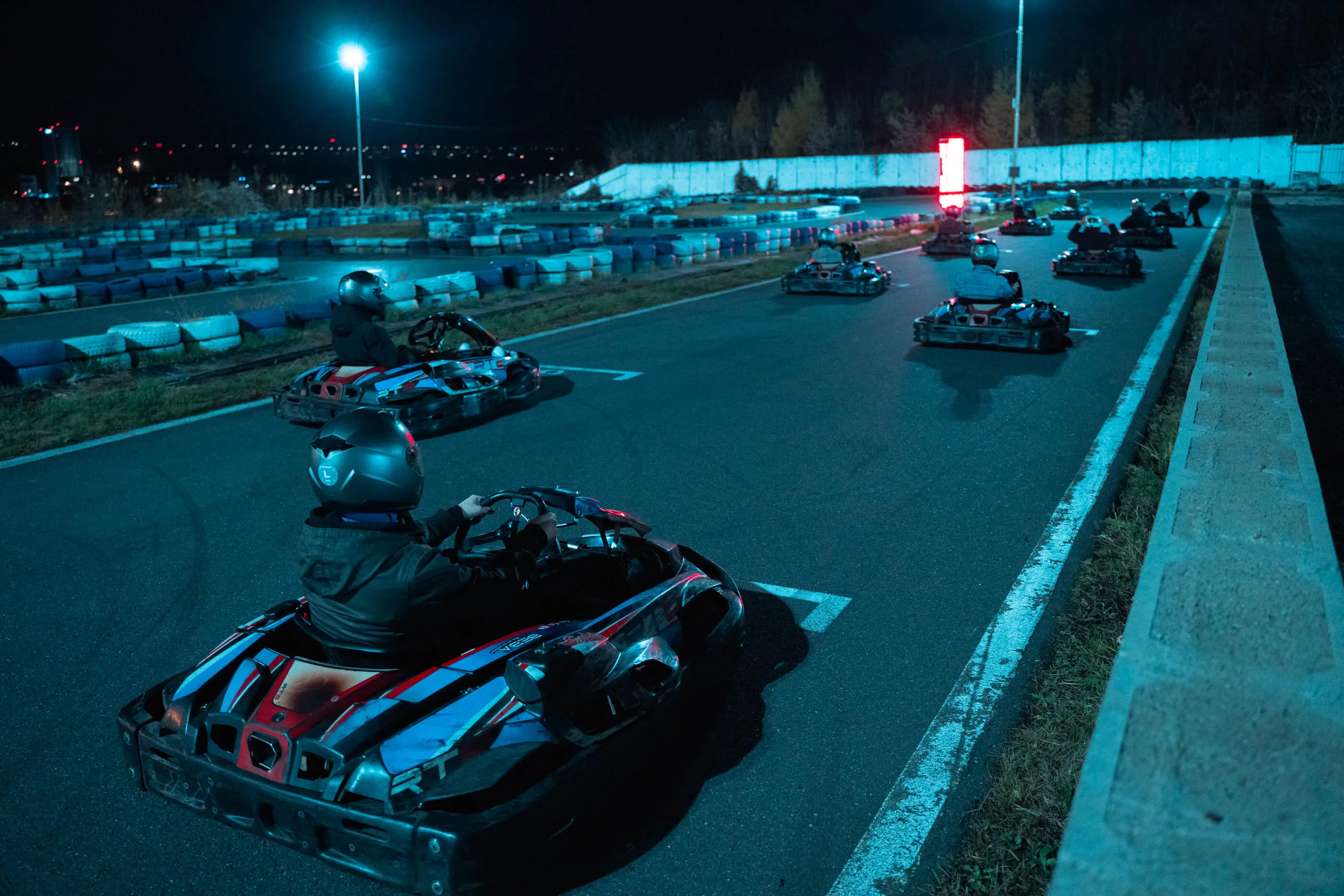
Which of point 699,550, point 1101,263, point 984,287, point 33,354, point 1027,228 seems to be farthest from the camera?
point 1027,228

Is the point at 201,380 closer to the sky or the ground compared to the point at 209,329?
closer to the ground

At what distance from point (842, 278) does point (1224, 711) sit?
12340 millimetres

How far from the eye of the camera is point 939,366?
31.3ft

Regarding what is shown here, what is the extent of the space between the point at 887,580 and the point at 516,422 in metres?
3.96

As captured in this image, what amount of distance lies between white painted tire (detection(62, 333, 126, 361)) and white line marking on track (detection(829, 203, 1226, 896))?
29.3ft

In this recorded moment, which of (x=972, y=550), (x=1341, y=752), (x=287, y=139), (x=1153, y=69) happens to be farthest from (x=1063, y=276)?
(x=1153, y=69)

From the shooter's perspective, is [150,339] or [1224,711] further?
[150,339]

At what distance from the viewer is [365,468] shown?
2793 mm

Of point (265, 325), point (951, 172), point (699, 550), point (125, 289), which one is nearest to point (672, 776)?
point (699, 550)

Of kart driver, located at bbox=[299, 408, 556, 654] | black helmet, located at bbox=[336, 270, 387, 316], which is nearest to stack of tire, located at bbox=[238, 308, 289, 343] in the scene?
black helmet, located at bbox=[336, 270, 387, 316]

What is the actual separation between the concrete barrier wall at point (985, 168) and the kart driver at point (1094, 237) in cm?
4541

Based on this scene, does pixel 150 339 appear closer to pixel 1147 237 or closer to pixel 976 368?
pixel 976 368

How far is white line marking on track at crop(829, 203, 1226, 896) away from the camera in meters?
2.65

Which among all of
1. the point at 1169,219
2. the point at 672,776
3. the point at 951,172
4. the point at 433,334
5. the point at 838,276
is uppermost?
the point at 951,172
